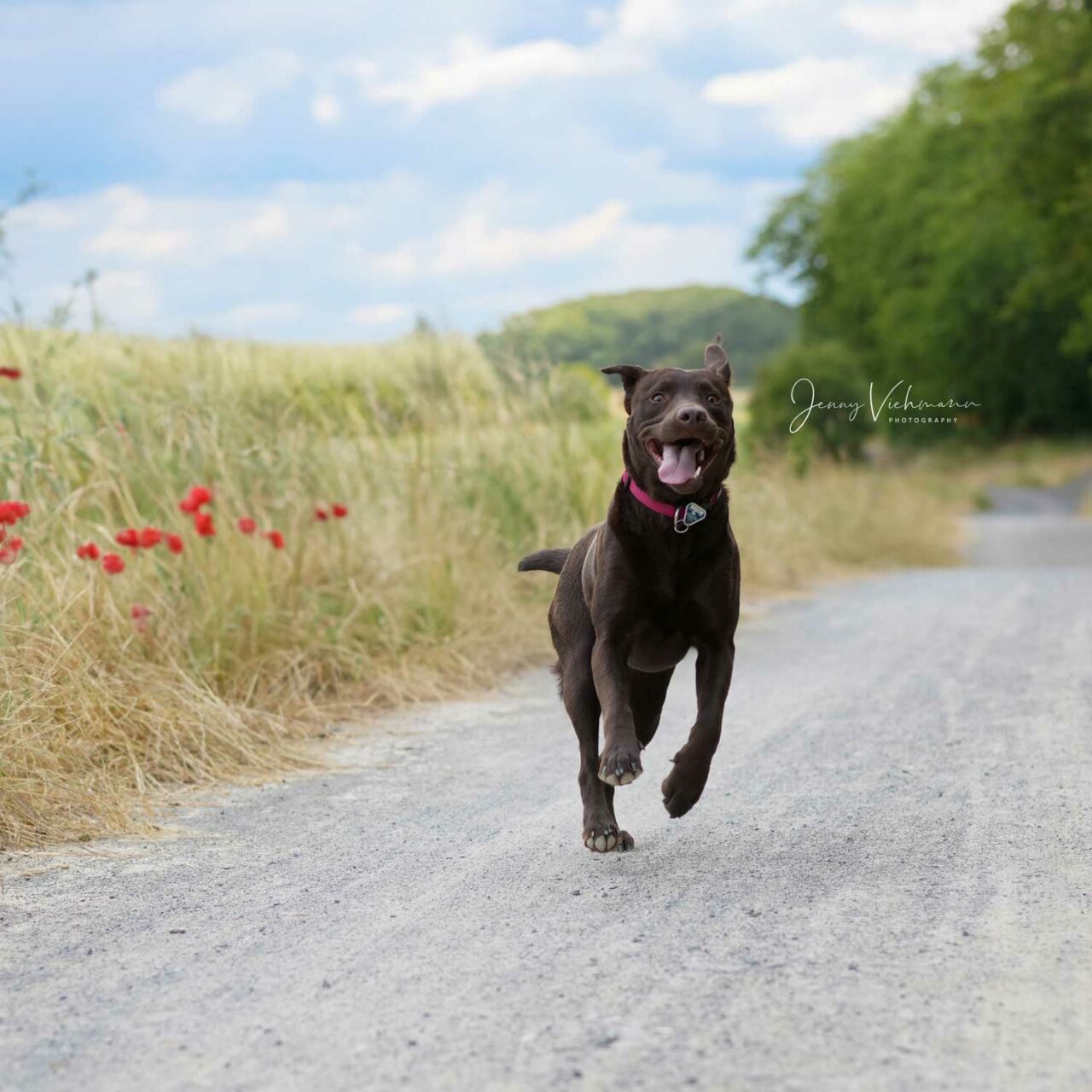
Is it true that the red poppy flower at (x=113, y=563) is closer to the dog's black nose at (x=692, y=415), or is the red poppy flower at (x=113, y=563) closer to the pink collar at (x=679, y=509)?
the pink collar at (x=679, y=509)

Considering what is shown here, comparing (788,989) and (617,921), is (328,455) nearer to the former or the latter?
(617,921)

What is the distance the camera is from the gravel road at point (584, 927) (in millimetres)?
2580

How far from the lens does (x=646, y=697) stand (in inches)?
170

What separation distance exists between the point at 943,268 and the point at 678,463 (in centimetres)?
4310

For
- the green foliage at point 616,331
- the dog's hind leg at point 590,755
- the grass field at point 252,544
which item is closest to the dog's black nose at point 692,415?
the dog's hind leg at point 590,755

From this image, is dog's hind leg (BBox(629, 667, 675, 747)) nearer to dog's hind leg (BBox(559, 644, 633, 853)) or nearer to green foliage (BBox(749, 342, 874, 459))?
dog's hind leg (BBox(559, 644, 633, 853))

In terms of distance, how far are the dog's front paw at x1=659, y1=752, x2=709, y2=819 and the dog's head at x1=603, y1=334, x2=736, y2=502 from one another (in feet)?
2.35

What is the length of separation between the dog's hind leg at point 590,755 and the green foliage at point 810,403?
13.9 m

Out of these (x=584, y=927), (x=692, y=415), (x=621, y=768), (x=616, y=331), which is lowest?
(x=584, y=927)

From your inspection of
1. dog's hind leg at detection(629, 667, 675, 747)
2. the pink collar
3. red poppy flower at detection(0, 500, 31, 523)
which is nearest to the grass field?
red poppy flower at detection(0, 500, 31, 523)

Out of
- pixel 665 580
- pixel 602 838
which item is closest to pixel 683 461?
pixel 665 580

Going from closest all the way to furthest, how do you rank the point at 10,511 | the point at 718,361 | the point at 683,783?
the point at 683,783
the point at 718,361
the point at 10,511

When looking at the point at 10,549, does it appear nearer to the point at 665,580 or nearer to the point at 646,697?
the point at 646,697

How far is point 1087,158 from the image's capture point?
2369 centimetres
